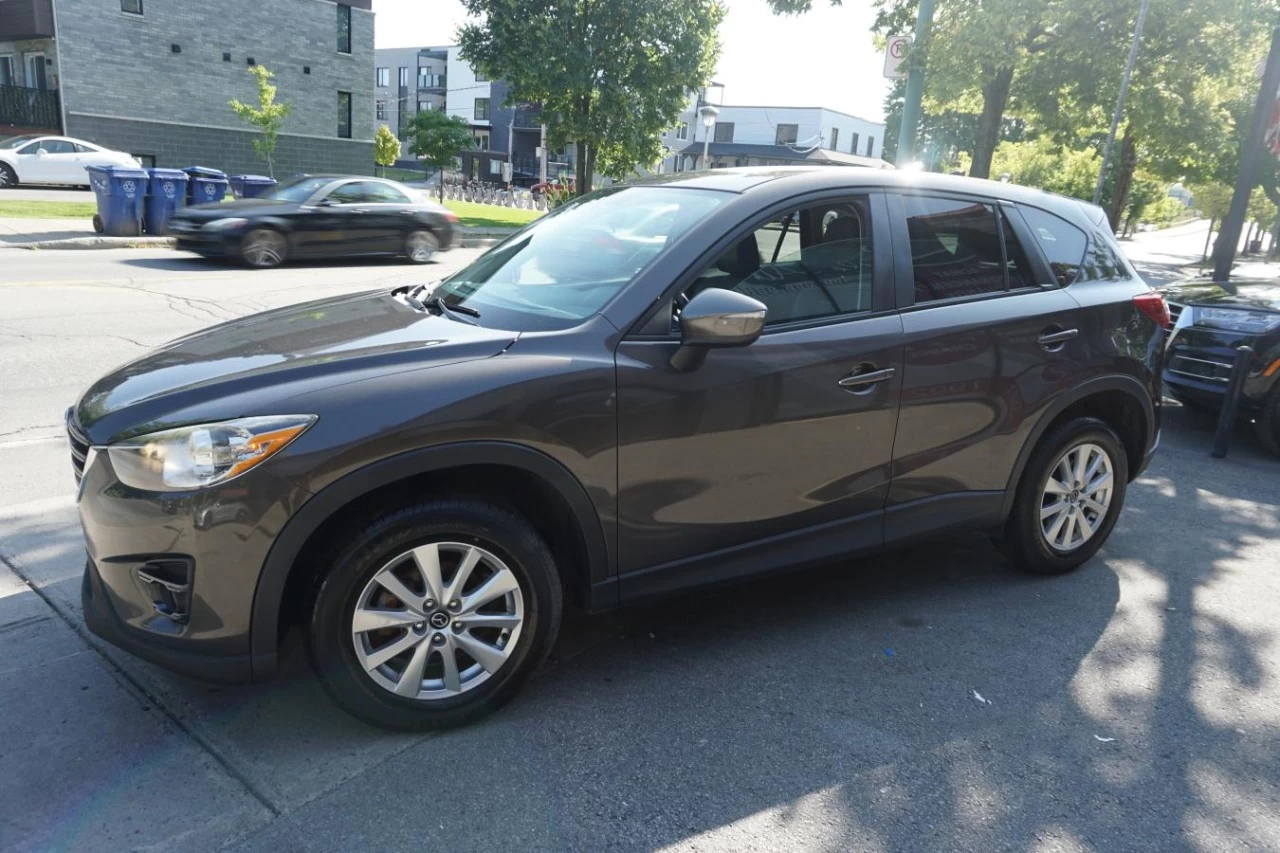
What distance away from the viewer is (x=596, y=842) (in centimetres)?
248

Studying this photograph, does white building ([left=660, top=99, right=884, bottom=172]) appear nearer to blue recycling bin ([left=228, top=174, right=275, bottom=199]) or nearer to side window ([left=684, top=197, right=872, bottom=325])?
blue recycling bin ([left=228, top=174, right=275, bottom=199])

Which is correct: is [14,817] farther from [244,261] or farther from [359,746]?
[244,261]

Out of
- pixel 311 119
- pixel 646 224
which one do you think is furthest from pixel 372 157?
pixel 646 224

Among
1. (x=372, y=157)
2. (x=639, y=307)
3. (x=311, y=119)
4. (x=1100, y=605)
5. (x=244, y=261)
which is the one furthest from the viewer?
(x=372, y=157)

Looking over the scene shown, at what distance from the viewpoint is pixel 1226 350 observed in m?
7.23

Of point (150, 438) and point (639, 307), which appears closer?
point (150, 438)

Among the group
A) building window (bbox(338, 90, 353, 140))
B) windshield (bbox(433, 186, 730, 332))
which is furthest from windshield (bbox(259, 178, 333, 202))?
building window (bbox(338, 90, 353, 140))

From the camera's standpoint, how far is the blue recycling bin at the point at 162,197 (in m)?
16.5

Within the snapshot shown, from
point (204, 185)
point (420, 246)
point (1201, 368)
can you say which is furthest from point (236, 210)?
point (1201, 368)

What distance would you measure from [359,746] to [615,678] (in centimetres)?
90

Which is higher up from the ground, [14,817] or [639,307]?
[639,307]

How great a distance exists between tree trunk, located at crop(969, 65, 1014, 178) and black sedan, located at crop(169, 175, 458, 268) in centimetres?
911

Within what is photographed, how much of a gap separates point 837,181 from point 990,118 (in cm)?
1435

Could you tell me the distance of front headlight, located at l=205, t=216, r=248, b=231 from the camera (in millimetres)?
13352
